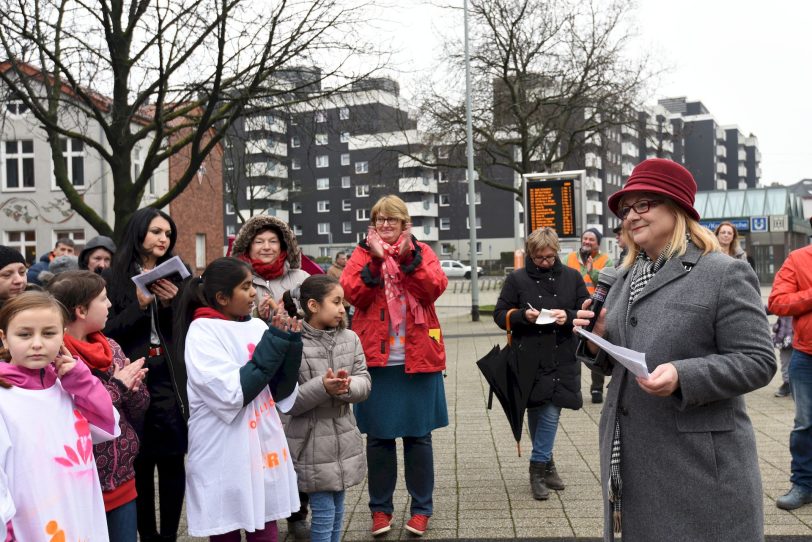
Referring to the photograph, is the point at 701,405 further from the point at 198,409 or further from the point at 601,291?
the point at 198,409

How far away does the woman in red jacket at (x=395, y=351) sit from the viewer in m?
4.98

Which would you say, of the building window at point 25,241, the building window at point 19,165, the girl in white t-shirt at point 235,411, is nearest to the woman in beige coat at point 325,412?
the girl in white t-shirt at point 235,411

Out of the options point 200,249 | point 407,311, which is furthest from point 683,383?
point 200,249

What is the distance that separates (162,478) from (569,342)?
3006 millimetres

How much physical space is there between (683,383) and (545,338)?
3176mm

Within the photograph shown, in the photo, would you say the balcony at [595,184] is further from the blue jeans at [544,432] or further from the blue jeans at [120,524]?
the blue jeans at [120,524]

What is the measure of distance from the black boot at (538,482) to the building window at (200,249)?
32.3 m

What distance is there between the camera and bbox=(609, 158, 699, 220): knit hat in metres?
2.82

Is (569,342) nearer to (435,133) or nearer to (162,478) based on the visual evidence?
(162,478)

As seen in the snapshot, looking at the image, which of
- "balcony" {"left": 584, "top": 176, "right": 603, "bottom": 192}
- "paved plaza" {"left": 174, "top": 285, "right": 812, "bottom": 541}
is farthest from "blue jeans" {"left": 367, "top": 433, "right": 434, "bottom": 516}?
"balcony" {"left": 584, "top": 176, "right": 603, "bottom": 192}

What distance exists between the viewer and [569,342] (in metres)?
5.83

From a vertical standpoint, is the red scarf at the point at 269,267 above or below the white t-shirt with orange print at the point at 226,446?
above

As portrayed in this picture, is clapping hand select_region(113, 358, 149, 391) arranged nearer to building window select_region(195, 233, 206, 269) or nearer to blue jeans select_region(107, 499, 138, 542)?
blue jeans select_region(107, 499, 138, 542)

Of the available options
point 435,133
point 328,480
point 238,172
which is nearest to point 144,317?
point 328,480
